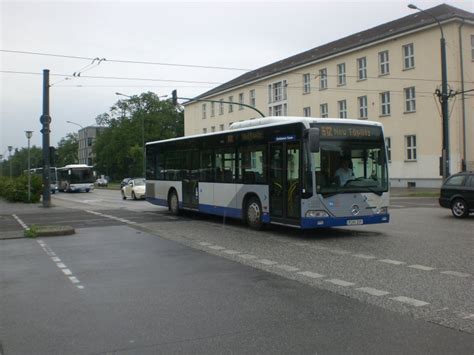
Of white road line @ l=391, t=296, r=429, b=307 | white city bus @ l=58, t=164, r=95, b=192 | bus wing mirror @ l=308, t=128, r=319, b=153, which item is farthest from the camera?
white city bus @ l=58, t=164, r=95, b=192

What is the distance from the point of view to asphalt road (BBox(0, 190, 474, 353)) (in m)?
4.99

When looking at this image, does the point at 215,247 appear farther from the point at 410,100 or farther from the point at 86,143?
the point at 86,143

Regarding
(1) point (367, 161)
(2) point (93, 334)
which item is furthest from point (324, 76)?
(2) point (93, 334)

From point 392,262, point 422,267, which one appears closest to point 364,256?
point 392,262

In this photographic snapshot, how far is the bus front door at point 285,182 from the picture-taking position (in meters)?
12.6

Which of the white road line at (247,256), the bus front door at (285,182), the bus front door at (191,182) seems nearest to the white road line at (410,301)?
the white road line at (247,256)

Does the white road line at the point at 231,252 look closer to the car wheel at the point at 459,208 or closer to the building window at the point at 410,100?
the car wheel at the point at 459,208

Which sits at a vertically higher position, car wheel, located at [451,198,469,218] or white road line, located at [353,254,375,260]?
car wheel, located at [451,198,469,218]

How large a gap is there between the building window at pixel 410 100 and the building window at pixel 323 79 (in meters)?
10.1

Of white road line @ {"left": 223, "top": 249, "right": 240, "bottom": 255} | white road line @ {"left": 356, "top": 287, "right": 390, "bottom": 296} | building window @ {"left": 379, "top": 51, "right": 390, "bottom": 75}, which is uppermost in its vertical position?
building window @ {"left": 379, "top": 51, "right": 390, "bottom": 75}

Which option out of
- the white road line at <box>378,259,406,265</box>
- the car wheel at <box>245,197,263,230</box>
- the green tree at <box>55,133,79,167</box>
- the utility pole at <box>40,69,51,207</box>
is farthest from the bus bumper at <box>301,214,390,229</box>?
the green tree at <box>55,133,79,167</box>

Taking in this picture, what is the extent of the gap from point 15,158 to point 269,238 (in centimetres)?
14216

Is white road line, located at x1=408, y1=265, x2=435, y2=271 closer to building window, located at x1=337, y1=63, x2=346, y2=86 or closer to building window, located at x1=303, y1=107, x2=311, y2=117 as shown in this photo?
building window, located at x1=337, y1=63, x2=346, y2=86

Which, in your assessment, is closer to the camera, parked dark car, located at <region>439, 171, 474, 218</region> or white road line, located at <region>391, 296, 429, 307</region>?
white road line, located at <region>391, 296, 429, 307</region>
